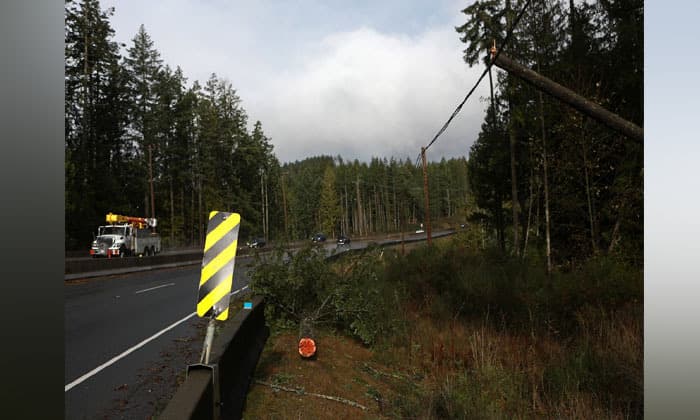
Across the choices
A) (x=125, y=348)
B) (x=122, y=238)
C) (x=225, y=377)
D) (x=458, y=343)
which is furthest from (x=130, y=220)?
(x=225, y=377)

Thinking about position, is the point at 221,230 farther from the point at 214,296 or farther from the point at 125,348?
the point at 125,348

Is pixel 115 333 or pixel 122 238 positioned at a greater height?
pixel 122 238

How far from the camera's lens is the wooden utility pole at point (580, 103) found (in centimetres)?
645

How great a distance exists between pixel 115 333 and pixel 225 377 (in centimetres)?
592

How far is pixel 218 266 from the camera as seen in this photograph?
14.5 ft

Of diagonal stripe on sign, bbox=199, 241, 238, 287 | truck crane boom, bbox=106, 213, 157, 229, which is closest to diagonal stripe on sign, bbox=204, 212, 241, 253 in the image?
diagonal stripe on sign, bbox=199, 241, 238, 287

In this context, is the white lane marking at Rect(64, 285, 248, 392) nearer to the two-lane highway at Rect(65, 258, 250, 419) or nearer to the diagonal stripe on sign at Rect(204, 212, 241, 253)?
the two-lane highway at Rect(65, 258, 250, 419)

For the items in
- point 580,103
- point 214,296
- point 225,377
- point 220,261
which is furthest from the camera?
point 580,103

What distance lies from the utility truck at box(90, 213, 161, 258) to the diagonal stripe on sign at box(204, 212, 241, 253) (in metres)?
26.5

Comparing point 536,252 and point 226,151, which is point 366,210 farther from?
point 536,252

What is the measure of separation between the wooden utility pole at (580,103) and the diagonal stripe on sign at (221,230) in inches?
186

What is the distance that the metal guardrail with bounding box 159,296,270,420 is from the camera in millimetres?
3584

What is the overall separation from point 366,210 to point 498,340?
11167 centimetres

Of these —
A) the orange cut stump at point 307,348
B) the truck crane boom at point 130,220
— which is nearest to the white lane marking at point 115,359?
the orange cut stump at point 307,348
